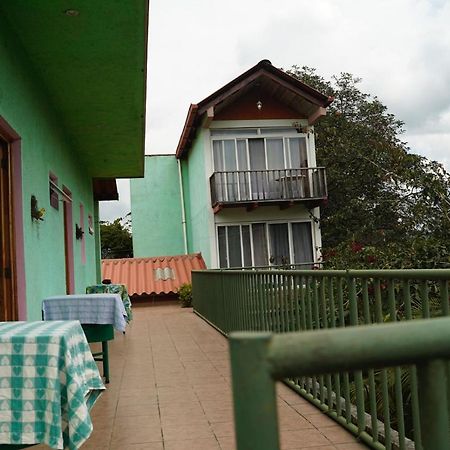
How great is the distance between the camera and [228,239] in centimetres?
1678

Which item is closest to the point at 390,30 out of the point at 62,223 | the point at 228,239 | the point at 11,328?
the point at 228,239

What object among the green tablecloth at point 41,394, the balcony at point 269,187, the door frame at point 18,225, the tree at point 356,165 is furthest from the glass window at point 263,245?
the green tablecloth at point 41,394

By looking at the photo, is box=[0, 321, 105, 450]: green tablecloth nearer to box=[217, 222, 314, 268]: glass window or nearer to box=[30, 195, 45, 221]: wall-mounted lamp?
box=[30, 195, 45, 221]: wall-mounted lamp

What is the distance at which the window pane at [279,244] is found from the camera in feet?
55.0

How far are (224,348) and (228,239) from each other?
9.83 metres

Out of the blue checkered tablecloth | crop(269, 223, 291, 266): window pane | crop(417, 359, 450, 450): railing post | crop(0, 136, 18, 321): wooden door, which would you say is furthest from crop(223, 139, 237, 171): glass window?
crop(417, 359, 450, 450): railing post

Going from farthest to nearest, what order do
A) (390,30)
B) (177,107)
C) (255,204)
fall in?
(177,107) → (255,204) → (390,30)

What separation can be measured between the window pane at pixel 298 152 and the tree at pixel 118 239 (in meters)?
18.2

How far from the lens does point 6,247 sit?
197 inches

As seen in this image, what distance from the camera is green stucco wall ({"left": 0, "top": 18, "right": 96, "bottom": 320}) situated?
4.98 m

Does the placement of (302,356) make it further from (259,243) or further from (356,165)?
(356,165)

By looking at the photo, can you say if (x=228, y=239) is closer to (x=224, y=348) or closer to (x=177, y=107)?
(x=177, y=107)

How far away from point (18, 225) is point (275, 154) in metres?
12.6

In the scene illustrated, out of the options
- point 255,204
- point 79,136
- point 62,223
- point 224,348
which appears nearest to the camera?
point 224,348
